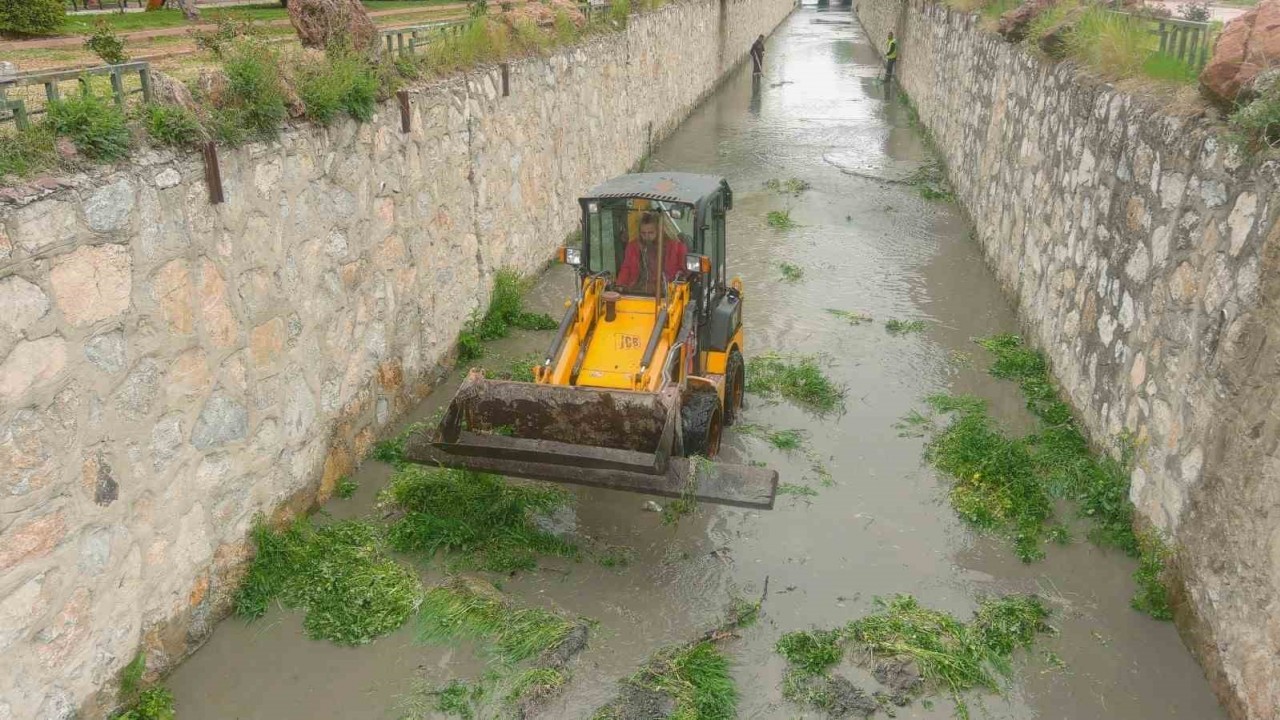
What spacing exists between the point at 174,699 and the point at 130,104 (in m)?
3.47

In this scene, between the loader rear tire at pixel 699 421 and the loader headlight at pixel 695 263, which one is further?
the loader headlight at pixel 695 263

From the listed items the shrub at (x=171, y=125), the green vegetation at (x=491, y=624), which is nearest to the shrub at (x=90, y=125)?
the shrub at (x=171, y=125)

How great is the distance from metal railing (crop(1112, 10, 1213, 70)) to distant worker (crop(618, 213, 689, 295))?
174 inches

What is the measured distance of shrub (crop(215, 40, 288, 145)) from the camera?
18.9 feet

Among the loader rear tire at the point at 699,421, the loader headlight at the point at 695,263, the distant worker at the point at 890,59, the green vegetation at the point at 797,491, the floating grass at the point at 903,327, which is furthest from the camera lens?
the distant worker at the point at 890,59

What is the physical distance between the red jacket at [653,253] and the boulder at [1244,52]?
396 centimetres

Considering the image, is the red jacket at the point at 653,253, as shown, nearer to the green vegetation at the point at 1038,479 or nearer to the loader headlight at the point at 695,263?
the loader headlight at the point at 695,263

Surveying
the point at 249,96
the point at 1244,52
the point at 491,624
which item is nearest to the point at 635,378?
the point at 491,624

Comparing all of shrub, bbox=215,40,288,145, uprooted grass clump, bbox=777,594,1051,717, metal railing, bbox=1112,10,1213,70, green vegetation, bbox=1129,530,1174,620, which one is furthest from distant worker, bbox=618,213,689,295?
metal railing, bbox=1112,10,1213,70

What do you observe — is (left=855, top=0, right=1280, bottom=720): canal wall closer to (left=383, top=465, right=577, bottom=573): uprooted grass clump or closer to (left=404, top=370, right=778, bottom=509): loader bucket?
(left=404, top=370, right=778, bottom=509): loader bucket

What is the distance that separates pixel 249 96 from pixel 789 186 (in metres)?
12.8

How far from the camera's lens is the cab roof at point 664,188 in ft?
24.6

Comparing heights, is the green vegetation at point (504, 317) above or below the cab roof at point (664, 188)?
below

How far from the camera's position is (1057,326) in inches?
359
